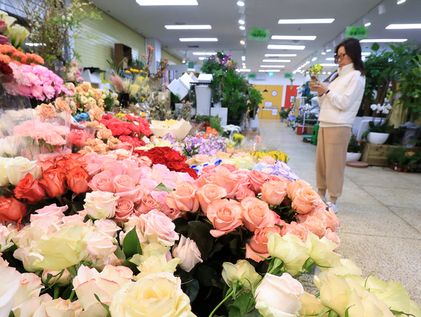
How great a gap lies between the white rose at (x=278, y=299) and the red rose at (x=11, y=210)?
1.75ft

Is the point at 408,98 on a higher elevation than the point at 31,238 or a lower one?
higher

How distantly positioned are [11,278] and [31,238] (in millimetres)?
250

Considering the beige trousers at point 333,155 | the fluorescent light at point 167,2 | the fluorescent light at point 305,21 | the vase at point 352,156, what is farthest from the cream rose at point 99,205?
the fluorescent light at point 305,21

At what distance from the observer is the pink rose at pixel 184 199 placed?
1.77 ft

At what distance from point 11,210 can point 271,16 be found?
836 centimetres

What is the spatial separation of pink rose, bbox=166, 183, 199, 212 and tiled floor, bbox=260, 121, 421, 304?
5.44 feet

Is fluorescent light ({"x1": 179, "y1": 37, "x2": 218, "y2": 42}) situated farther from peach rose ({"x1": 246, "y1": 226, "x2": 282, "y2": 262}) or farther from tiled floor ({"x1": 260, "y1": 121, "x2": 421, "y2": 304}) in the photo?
peach rose ({"x1": 246, "y1": 226, "x2": 282, "y2": 262})

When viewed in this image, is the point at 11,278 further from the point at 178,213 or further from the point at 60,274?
the point at 178,213

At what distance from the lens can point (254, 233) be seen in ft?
1.75

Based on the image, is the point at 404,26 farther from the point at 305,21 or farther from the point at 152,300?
the point at 152,300

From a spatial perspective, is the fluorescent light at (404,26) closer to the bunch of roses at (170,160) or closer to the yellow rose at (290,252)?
the bunch of roses at (170,160)

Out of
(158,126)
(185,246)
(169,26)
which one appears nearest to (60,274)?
(185,246)

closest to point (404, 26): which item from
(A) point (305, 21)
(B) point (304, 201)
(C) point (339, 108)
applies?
(A) point (305, 21)

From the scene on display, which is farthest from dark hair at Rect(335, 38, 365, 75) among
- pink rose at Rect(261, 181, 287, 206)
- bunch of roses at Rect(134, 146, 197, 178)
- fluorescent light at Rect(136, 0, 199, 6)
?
fluorescent light at Rect(136, 0, 199, 6)
